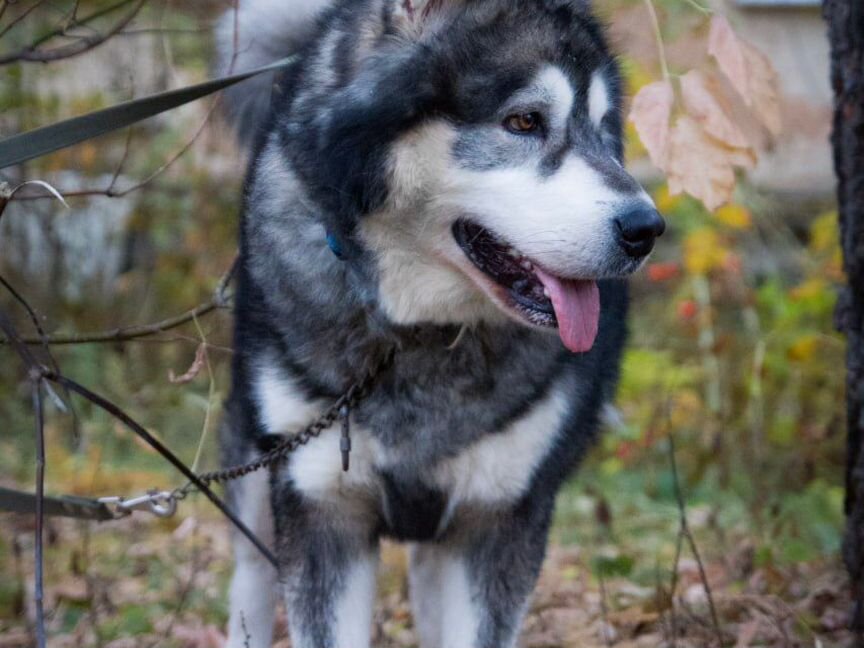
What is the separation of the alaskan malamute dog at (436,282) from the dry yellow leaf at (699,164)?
5.2 inches

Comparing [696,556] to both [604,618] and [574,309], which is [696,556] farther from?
[574,309]

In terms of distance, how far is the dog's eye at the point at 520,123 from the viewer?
8.17ft

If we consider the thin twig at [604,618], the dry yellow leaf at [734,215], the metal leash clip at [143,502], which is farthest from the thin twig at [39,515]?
the dry yellow leaf at [734,215]

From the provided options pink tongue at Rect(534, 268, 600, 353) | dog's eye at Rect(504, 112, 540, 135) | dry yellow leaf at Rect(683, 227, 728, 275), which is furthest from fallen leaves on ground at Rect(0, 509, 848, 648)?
dry yellow leaf at Rect(683, 227, 728, 275)

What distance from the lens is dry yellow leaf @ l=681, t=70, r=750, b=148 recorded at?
266 centimetres

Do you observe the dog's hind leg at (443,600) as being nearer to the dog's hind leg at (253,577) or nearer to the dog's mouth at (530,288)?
the dog's hind leg at (253,577)

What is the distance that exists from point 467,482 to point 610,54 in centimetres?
106

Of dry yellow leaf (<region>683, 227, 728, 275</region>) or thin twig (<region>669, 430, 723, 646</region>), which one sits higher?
thin twig (<region>669, 430, 723, 646</region>)

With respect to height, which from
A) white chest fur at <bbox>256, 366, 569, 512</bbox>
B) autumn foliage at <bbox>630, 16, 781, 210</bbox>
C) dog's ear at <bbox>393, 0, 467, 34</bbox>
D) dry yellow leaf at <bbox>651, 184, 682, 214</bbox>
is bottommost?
dry yellow leaf at <bbox>651, 184, 682, 214</bbox>

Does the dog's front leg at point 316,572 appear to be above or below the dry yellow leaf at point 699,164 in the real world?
below

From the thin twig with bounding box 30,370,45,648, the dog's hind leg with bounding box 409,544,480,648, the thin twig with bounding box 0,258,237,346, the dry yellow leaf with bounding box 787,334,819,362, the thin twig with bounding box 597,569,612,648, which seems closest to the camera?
the thin twig with bounding box 30,370,45,648

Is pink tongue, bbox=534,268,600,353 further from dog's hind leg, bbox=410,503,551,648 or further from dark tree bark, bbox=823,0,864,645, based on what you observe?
dark tree bark, bbox=823,0,864,645

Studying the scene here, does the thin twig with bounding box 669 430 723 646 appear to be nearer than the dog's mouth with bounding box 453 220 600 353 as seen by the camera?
No

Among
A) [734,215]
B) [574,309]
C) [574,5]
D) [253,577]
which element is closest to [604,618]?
[253,577]
